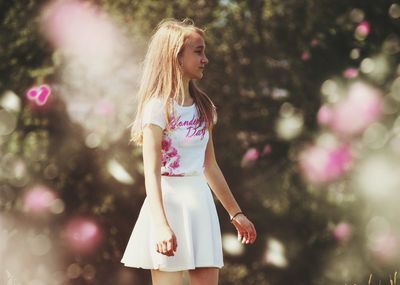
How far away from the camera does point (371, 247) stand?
13.1 ft

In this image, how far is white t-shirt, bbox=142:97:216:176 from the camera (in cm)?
245

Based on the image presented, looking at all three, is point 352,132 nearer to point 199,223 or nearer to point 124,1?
point 124,1

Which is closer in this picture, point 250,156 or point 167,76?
point 167,76

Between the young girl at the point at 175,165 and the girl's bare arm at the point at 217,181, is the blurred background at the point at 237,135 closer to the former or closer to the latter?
the girl's bare arm at the point at 217,181

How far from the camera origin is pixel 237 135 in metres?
4.05

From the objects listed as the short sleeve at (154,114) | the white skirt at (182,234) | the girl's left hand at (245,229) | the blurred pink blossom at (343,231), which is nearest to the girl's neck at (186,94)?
the short sleeve at (154,114)

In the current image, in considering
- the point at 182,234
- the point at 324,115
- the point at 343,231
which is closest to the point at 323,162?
the point at 324,115

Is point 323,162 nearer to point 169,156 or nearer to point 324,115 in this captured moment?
point 324,115

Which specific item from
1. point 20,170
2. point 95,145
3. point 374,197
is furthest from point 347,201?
point 20,170

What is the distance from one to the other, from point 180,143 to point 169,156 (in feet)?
0.16

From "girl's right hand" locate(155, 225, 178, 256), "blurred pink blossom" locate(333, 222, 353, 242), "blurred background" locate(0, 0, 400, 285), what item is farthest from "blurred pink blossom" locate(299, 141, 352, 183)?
"girl's right hand" locate(155, 225, 178, 256)

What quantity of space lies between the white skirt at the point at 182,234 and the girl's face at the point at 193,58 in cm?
33

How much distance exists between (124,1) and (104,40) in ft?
0.69

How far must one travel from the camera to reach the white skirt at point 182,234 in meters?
2.38
